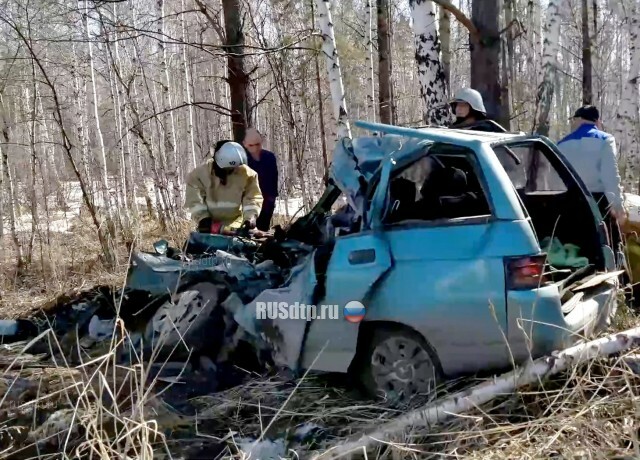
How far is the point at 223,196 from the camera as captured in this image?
5.80 metres

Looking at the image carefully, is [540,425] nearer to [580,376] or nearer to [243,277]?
[580,376]

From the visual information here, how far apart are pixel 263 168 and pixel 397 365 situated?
3870 mm

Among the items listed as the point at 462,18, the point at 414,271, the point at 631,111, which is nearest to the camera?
the point at 414,271

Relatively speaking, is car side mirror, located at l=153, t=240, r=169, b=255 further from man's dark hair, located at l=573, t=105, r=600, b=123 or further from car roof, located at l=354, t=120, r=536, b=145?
man's dark hair, located at l=573, t=105, r=600, b=123

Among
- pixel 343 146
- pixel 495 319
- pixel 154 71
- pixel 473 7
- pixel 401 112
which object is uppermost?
pixel 154 71

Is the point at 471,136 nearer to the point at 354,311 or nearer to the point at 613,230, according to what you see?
the point at 354,311

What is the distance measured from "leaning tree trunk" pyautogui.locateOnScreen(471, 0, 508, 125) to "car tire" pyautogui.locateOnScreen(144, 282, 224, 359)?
395 cm

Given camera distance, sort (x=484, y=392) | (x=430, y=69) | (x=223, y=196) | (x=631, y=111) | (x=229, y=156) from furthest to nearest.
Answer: (x=631, y=111)
(x=430, y=69)
(x=223, y=196)
(x=229, y=156)
(x=484, y=392)

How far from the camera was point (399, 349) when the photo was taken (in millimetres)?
3744

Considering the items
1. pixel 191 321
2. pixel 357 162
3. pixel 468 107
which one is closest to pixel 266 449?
pixel 191 321

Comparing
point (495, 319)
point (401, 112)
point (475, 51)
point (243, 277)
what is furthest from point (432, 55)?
point (401, 112)

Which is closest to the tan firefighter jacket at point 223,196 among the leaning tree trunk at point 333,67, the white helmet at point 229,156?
the white helmet at point 229,156

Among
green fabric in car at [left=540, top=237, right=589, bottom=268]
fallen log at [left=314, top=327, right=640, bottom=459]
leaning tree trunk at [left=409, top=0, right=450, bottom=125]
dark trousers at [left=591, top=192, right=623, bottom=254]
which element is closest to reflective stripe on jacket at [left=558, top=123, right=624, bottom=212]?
dark trousers at [left=591, top=192, right=623, bottom=254]

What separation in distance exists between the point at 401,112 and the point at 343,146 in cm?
2734
